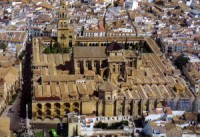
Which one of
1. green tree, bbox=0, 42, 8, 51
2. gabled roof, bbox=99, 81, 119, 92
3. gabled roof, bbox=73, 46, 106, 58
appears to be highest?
gabled roof, bbox=73, 46, 106, 58

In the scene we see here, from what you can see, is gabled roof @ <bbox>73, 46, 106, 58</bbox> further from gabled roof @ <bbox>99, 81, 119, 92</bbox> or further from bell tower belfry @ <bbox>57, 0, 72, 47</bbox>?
bell tower belfry @ <bbox>57, 0, 72, 47</bbox>

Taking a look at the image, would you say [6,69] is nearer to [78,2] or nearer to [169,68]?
[169,68]

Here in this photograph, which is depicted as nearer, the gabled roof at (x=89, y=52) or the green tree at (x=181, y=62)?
the gabled roof at (x=89, y=52)

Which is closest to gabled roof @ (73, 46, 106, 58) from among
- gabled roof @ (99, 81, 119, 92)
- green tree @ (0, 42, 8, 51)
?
gabled roof @ (99, 81, 119, 92)

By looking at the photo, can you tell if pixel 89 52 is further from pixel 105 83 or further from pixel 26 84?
pixel 105 83

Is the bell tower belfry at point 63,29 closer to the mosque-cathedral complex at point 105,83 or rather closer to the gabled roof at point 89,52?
the mosque-cathedral complex at point 105,83

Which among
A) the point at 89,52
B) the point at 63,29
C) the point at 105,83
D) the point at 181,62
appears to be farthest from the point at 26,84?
the point at 181,62

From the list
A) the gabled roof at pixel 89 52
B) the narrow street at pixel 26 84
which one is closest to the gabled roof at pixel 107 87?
the narrow street at pixel 26 84

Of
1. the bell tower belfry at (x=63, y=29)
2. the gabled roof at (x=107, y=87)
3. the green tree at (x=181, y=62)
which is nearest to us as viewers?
the gabled roof at (x=107, y=87)
